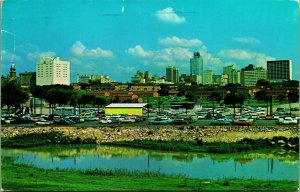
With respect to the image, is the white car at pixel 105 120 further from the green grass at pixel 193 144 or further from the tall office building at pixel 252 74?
the tall office building at pixel 252 74

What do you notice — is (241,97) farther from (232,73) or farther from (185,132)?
(185,132)

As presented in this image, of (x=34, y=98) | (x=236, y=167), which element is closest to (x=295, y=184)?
(x=236, y=167)

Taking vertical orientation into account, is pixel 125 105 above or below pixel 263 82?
below

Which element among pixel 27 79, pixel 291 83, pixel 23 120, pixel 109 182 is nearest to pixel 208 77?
pixel 291 83

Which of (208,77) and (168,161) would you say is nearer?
(208,77)

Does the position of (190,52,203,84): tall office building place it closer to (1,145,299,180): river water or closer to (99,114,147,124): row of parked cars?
(99,114,147,124): row of parked cars

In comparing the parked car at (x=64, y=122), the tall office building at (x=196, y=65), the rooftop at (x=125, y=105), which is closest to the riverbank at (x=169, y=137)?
the parked car at (x=64, y=122)
